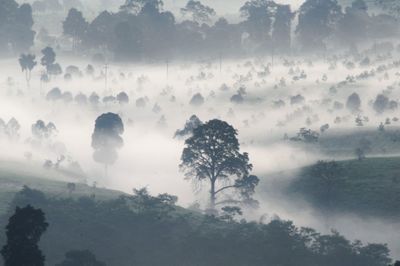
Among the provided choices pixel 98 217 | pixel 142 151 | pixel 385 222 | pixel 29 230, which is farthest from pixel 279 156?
pixel 29 230

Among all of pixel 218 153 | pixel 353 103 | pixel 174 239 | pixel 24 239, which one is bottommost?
pixel 24 239

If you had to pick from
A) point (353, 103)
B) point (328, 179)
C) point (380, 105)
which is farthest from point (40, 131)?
point (328, 179)

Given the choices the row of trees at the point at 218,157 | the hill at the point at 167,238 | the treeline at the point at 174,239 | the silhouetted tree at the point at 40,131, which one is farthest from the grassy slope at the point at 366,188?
the silhouetted tree at the point at 40,131

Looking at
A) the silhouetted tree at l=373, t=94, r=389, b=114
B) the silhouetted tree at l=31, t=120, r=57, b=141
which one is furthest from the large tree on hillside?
the silhouetted tree at l=373, t=94, r=389, b=114

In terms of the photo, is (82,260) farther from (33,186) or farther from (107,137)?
(107,137)

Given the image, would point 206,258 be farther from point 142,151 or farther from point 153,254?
point 142,151
